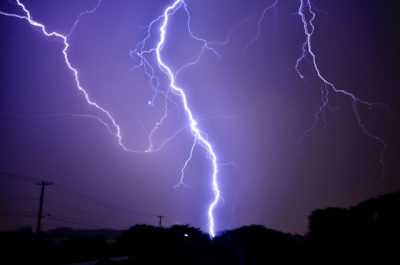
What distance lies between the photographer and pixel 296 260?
46.4ft

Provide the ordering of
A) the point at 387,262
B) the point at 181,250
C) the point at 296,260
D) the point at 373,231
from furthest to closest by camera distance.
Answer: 1. the point at 181,250
2. the point at 296,260
3. the point at 373,231
4. the point at 387,262

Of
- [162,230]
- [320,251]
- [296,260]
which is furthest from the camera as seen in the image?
[162,230]

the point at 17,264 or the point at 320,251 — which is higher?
the point at 320,251

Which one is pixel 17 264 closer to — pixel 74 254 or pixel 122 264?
pixel 122 264

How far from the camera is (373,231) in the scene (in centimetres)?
1109

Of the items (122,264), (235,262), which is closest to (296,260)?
(235,262)

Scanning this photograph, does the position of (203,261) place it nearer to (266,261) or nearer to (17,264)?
(266,261)

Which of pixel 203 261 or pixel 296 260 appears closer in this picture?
pixel 296 260

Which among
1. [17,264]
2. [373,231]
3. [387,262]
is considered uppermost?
[373,231]

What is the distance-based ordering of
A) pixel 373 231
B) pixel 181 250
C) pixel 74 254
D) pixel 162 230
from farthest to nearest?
1. pixel 162 230
2. pixel 74 254
3. pixel 181 250
4. pixel 373 231

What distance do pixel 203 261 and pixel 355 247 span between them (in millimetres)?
7531

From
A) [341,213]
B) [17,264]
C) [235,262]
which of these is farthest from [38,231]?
[341,213]

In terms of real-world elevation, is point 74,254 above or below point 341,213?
below

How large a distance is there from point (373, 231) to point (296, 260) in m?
3.86
